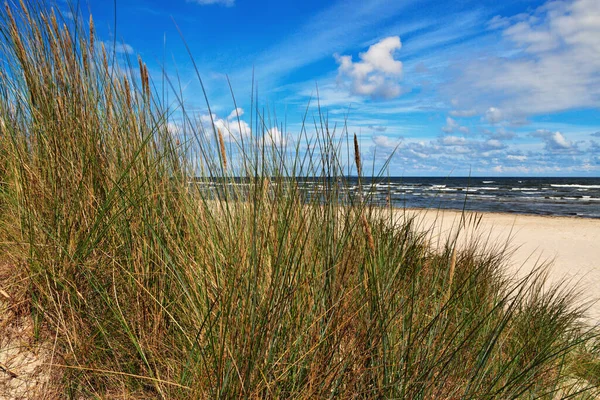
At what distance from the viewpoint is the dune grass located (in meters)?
1.27

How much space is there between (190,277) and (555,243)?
13.7 metres

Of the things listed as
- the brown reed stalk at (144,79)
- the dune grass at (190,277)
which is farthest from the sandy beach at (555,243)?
the brown reed stalk at (144,79)

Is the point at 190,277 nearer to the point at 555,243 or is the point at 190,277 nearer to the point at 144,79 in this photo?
the point at 144,79

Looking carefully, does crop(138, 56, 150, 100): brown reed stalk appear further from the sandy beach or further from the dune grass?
the sandy beach

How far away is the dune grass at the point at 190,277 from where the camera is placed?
1.27 metres

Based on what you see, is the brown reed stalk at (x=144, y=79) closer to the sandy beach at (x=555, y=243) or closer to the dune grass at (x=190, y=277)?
the dune grass at (x=190, y=277)

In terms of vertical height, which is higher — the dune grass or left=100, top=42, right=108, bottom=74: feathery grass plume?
left=100, top=42, right=108, bottom=74: feathery grass plume

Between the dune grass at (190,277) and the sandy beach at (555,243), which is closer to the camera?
the dune grass at (190,277)

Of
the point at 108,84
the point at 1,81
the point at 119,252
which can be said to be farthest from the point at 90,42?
the point at 119,252

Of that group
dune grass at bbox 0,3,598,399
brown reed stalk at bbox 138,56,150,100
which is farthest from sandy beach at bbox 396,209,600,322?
brown reed stalk at bbox 138,56,150,100

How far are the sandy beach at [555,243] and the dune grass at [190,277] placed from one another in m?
4.10

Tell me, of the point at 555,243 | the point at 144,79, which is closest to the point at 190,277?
the point at 144,79

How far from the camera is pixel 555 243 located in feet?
39.4

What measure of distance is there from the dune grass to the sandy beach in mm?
4097
